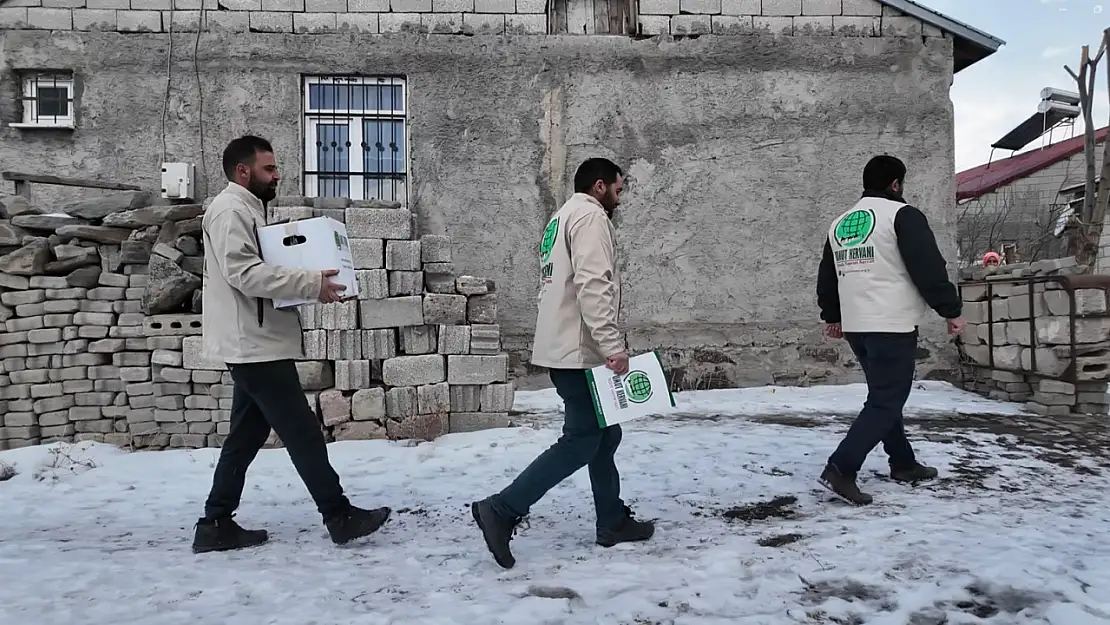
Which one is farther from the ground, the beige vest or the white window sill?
the white window sill

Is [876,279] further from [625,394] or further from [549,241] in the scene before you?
[549,241]

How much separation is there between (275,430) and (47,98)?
654cm

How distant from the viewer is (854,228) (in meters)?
3.82

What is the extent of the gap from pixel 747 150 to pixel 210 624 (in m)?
6.99

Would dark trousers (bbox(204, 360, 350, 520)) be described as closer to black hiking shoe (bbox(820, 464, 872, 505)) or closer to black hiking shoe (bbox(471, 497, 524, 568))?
black hiking shoe (bbox(471, 497, 524, 568))

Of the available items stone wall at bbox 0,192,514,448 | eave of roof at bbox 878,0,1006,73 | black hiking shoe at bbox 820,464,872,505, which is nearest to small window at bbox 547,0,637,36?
eave of roof at bbox 878,0,1006,73

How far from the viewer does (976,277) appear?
756cm

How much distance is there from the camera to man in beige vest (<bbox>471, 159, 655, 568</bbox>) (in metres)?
2.89

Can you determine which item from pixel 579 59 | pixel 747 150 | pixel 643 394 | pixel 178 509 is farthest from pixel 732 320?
pixel 178 509

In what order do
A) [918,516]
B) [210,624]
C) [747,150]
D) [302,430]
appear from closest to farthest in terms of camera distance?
[210,624], [302,430], [918,516], [747,150]

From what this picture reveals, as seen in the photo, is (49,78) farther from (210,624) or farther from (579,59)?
(210,624)

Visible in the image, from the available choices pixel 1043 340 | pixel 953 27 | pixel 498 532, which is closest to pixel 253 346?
pixel 498 532

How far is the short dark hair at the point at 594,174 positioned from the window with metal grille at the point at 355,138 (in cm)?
487

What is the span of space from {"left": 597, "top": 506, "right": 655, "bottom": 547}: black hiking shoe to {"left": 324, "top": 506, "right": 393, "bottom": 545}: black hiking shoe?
1.07m
